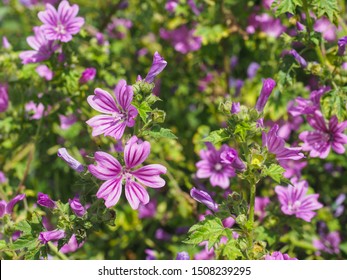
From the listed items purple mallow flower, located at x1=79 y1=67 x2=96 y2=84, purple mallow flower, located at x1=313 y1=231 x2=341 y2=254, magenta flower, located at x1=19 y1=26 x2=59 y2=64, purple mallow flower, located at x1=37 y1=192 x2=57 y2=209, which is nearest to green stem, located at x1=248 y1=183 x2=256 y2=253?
purple mallow flower, located at x1=37 y1=192 x2=57 y2=209

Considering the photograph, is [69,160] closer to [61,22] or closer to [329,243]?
[61,22]

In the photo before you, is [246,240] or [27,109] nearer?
[246,240]

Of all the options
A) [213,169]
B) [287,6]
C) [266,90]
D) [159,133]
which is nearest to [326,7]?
[287,6]

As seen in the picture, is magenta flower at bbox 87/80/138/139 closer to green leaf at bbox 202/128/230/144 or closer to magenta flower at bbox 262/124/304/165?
green leaf at bbox 202/128/230/144

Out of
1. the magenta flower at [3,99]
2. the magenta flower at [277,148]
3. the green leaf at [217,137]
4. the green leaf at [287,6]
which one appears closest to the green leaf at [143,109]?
the green leaf at [217,137]
